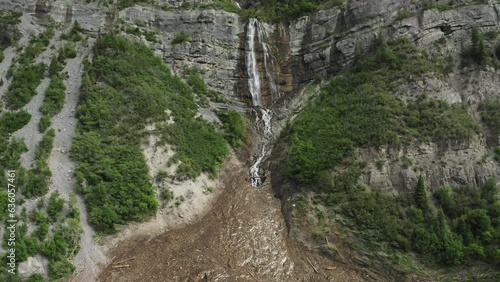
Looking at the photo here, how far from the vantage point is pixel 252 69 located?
32500 millimetres

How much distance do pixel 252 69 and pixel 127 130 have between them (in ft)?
46.3

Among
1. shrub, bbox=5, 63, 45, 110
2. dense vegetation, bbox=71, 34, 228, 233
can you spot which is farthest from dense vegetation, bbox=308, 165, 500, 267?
shrub, bbox=5, 63, 45, 110

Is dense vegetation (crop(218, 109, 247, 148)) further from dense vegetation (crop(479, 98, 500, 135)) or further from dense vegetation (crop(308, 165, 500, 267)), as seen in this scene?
dense vegetation (crop(479, 98, 500, 135))

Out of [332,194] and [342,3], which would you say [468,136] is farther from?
[342,3]

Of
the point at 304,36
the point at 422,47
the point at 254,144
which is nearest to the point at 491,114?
the point at 422,47

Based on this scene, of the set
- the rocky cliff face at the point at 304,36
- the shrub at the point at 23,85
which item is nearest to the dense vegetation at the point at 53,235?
the shrub at the point at 23,85

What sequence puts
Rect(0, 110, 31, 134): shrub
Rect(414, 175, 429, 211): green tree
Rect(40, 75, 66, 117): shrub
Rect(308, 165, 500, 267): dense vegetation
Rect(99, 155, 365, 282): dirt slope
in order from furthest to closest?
Rect(40, 75, 66, 117): shrub, Rect(0, 110, 31, 134): shrub, Rect(414, 175, 429, 211): green tree, Rect(99, 155, 365, 282): dirt slope, Rect(308, 165, 500, 267): dense vegetation

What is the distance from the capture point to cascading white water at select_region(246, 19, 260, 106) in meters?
31.6

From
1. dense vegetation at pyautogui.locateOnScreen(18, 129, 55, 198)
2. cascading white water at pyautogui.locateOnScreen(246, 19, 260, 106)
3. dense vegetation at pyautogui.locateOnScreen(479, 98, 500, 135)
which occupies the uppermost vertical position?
cascading white water at pyautogui.locateOnScreen(246, 19, 260, 106)

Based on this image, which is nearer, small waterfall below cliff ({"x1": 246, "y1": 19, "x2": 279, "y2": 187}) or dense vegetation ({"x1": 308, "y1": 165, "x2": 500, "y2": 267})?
dense vegetation ({"x1": 308, "y1": 165, "x2": 500, "y2": 267})

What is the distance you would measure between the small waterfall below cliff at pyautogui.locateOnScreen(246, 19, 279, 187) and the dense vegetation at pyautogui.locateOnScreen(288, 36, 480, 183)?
3.76 meters

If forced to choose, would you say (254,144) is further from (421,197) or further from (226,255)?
(421,197)

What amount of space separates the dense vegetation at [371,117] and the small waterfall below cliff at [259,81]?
12.3ft

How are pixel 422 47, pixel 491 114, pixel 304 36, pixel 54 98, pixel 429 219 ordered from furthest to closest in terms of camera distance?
pixel 304 36, pixel 422 47, pixel 54 98, pixel 491 114, pixel 429 219
